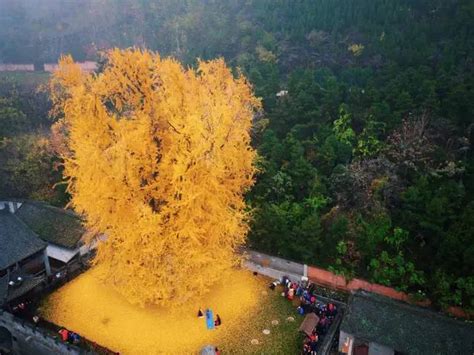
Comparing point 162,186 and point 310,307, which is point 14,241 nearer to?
point 162,186

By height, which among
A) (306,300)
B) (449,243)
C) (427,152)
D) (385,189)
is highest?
(427,152)

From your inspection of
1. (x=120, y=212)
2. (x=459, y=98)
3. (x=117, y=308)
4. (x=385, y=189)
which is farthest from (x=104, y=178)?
(x=459, y=98)

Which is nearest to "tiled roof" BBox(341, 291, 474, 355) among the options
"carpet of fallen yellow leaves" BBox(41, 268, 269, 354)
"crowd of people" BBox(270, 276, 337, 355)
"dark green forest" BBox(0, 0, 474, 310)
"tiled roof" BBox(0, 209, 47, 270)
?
"crowd of people" BBox(270, 276, 337, 355)

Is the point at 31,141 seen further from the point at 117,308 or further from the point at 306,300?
the point at 306,300

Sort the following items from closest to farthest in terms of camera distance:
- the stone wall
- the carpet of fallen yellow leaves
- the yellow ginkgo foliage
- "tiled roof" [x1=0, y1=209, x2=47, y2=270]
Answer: the yellow ginkgo foliage < the stone wall < the carpet of fallen yellow leaves < "tiled roof" [x1=0, y1=209, x2=47, y2=270]

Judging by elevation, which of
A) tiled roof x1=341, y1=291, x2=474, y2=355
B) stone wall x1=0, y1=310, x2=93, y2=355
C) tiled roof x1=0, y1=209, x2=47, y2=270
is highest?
tiled roof x1=0, y1=209, x2=47, y2=270

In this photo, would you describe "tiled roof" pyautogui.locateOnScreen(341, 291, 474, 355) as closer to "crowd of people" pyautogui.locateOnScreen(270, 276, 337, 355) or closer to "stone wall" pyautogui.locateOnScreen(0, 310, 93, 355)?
"crowd of people" pyautogui.locateOnScreen(270, 276, 337, 355)
